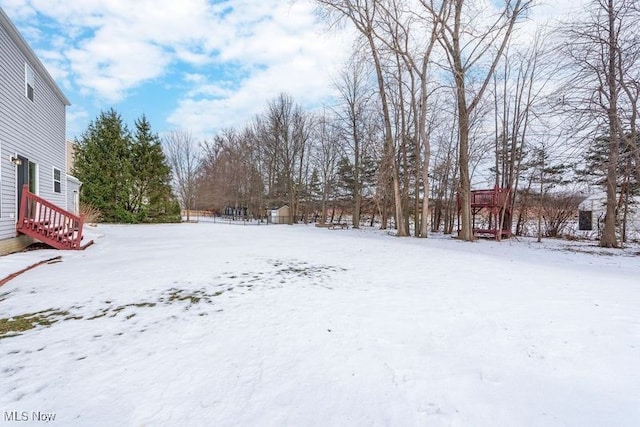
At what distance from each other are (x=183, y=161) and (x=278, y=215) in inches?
509

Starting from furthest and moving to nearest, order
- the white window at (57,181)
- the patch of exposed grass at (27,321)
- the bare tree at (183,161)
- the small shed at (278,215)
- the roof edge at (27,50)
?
the bare tree at (183,161) → the small shed at (278,215) → the white window at (57,181) → the roof edge at (27,50) → the patch of exposed grass at (27,321)

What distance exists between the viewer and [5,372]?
217cm

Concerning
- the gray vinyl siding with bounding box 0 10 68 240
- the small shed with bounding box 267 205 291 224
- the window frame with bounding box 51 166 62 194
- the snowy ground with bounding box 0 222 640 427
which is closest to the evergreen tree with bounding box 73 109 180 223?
the small shed with bounding box 267 205 291 224

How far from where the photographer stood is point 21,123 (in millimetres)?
7938

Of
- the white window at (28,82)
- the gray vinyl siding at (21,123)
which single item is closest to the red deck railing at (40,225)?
the gray vinyl siding at (21,123)

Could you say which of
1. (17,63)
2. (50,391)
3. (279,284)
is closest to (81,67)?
(17,63)

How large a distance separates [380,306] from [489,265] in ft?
14.2

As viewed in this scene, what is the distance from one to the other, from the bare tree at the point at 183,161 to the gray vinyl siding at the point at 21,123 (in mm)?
22097

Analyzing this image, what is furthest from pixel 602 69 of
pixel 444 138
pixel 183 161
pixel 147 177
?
pixel 183 161

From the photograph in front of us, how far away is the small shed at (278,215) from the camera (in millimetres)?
30984

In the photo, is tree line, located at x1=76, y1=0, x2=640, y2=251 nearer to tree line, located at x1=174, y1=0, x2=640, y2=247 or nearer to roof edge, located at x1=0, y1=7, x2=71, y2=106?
tree line, located at x1=174, y1=0, x2=640, y2=247

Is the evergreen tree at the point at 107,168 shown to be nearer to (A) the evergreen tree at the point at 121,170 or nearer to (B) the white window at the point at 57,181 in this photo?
(A) the evergreen tree at the point at 121,170

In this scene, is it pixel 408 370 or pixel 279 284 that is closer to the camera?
pixel 408 370

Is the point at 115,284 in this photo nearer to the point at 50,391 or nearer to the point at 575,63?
the point at 50,391
